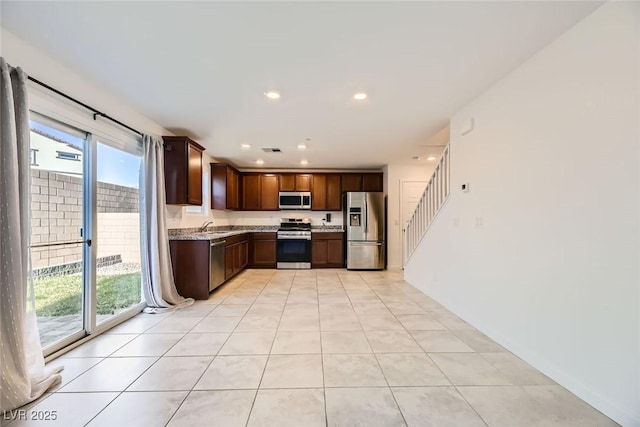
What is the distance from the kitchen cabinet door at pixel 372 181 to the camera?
6988mm

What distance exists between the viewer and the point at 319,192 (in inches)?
274

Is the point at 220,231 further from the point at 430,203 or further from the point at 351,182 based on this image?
the point at 430,203

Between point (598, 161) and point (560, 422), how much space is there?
1566mm

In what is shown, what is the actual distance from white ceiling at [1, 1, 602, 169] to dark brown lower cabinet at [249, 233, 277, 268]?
3582 mm

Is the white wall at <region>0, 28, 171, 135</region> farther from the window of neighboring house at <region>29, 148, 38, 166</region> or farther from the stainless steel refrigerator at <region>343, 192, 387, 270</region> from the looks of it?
the stainless steel refrigerator at <region>343, 192, 387, 270</region>

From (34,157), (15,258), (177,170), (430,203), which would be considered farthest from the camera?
(430,203)

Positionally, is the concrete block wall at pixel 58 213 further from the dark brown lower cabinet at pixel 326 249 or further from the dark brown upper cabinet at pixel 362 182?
the dark brown upper cabinet at pixel 362 182

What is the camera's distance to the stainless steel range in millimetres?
6629

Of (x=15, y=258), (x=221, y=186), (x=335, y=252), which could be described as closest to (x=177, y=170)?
(x=221, y=186)

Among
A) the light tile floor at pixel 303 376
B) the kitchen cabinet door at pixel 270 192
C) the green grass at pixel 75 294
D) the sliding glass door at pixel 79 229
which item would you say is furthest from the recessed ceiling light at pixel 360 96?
the kitchen cabinet door at pixel 270 192

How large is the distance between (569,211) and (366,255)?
15.1ft

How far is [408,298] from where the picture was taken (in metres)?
4.15

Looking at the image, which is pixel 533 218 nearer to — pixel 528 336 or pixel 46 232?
pixel 528 336

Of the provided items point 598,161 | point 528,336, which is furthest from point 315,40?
point 528,336
